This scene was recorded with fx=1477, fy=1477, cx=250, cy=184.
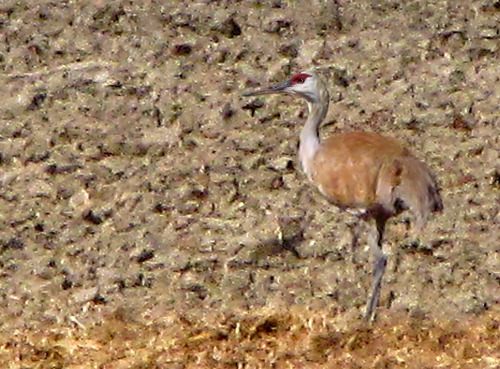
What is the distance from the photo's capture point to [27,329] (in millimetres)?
8117

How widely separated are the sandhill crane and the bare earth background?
307mm

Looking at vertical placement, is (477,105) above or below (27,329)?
above

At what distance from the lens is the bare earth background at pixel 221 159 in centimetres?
812

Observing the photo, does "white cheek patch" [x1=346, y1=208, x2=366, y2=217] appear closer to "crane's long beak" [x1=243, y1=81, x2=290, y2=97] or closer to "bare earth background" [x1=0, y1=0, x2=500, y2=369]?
"bare earth background" [x1=0, y1=0, x2=500, y2=369]

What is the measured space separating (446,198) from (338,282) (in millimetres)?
752

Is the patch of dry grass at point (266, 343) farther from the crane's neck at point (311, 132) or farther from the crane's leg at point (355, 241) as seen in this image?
the crane's neck at point (311, 132)

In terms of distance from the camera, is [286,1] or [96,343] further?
[286,1]

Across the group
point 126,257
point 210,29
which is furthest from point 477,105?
point 126,257

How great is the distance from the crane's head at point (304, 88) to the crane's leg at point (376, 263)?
29.1 inches

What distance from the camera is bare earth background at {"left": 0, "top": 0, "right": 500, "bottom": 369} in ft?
26.7

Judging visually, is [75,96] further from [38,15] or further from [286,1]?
[286,1]

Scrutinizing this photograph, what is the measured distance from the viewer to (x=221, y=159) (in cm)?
823

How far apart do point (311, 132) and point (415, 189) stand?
0.72 metres

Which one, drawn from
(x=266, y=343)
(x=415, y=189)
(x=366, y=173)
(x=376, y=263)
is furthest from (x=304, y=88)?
(x=266, y=343)
